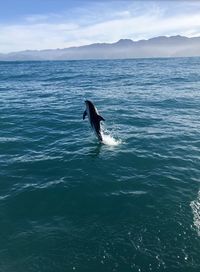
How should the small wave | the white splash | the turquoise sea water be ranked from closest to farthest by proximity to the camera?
1. the turquoise sea water
2. the small wave
3. the white splash

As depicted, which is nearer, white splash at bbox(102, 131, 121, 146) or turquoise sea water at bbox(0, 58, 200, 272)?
turquoise sea water at bbox(0, 58, 200, 272)

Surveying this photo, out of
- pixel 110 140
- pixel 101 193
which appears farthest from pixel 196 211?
pixel 110 140

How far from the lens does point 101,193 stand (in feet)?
56.6

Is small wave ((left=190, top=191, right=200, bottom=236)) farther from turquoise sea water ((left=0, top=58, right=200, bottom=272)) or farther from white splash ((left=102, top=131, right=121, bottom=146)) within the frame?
white splash ((left=102, top=131, right=121, bottom=146))

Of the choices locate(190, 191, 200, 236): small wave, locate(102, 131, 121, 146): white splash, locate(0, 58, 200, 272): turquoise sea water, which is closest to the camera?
locate(0, 58, 200, 272): turquoise sea water

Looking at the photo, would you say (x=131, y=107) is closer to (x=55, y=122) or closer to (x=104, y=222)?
(x=55, y=122)

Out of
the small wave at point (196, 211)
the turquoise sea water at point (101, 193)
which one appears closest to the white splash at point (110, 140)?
the turquoise sea water at point (101, 193)

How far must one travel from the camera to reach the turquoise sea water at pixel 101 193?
1294 centimetres

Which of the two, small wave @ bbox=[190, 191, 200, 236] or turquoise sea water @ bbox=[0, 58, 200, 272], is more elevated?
small wave @ bbox=[190, 191, 200, 236]

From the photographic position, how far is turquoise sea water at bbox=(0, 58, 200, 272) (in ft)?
42.4

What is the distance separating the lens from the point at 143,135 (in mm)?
25781

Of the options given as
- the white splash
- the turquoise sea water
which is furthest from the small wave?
the white splash

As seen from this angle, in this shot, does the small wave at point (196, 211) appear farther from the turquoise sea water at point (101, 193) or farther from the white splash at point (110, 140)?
the white splash at point (110, 140)

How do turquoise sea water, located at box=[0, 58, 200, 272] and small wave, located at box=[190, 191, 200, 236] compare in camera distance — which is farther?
small wave, located at box=[190, 191, 200, 236]
